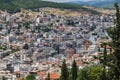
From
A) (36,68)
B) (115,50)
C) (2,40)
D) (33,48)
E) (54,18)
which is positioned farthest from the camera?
(54,18)

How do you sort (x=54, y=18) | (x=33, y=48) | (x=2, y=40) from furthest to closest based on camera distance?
1. (x=54, y=18)
2. (x=2, y=40)
3. (x=33, y=48)

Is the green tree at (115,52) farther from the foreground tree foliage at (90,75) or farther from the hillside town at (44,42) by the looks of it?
the hillside town at (44,42)

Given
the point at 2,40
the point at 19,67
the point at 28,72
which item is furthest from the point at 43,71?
the point at 2,40

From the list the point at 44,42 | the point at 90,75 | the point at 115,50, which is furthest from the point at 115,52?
the point at 44,42

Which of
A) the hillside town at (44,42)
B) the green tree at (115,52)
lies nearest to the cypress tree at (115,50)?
the green tree at (115,52)

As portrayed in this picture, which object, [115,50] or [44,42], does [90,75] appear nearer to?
[115,50]

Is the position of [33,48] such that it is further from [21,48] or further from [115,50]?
[115,50]

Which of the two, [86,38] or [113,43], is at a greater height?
[113,43]

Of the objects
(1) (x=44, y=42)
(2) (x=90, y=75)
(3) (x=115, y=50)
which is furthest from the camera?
(1) (x=44, y=42)

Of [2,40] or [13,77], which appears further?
[2,40]
